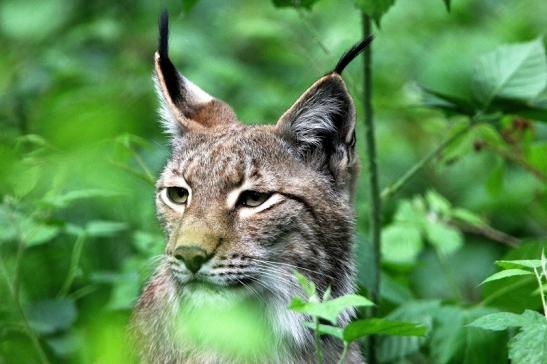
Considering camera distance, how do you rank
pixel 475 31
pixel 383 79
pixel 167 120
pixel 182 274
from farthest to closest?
pixel 475 31 < pixel 383 79 < pixel 167 120 < pixel 182 274

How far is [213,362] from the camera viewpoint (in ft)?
14.1

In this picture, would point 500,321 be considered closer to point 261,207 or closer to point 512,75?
point 261,207

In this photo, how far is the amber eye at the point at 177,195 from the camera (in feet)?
15.0

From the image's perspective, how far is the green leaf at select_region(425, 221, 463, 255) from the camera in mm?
6188

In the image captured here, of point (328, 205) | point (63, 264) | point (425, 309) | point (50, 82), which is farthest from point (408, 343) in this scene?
point (50, 82)

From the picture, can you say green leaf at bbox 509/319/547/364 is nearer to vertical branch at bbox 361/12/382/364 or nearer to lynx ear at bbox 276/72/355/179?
lynx ear at bbox 276/72/355/179

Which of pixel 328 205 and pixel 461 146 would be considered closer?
pixel 328 205

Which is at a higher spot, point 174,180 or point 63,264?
point 174,180

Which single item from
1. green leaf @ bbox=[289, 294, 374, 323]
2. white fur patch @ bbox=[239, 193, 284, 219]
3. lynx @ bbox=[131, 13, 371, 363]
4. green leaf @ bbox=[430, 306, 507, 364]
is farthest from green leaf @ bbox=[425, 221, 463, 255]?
green leaf @ bbox=[289, 294, 374, 323]

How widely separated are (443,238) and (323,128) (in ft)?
6.00

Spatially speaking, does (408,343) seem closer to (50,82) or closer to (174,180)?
(174,180)

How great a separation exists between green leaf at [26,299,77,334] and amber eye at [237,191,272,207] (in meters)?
1.70

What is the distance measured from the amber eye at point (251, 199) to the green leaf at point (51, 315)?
5.57 ft

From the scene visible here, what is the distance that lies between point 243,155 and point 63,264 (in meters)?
2.32
